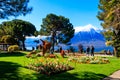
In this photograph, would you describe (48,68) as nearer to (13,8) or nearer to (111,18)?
(13,8)

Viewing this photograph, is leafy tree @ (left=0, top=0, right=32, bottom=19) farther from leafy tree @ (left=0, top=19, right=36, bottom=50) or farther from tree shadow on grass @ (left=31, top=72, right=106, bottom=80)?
leafy tree @ (left=0, top=19, right=36, bottom=50)

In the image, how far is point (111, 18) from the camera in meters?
34.1

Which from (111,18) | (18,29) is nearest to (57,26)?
(18,29)

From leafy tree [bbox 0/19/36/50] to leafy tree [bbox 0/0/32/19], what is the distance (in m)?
57.5

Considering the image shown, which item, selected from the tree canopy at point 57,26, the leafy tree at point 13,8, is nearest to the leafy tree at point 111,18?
the leafy tree at point 13,8

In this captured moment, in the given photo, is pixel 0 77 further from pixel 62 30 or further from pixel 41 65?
pixel 62 30

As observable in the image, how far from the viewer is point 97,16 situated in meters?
51.8

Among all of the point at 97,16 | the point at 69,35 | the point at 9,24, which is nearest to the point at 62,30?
the point at 69,35

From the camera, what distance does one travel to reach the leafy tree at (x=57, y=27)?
78.3 m

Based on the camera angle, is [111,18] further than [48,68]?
Yes

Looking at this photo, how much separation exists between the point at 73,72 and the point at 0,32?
63.9 m

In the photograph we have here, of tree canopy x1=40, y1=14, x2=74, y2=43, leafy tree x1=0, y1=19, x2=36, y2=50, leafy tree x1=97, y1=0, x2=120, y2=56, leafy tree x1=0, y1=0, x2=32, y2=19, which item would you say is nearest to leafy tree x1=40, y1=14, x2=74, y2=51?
tree canopy x1=40, y1=14, x2=74, y2=43

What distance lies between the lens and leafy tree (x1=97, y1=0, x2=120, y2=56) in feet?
107

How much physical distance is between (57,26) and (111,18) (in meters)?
45.9
